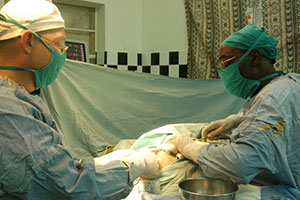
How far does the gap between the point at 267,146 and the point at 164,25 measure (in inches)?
94.7

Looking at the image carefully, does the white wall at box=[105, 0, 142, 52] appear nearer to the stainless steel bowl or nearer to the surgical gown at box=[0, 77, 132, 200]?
the stainless steel bowl

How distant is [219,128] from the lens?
1.97 m

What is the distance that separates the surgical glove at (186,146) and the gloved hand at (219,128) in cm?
35

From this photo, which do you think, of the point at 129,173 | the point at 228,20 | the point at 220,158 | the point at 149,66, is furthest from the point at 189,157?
the point at 149,66

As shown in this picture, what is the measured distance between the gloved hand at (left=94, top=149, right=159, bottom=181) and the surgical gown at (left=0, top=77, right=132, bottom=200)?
0.20 m

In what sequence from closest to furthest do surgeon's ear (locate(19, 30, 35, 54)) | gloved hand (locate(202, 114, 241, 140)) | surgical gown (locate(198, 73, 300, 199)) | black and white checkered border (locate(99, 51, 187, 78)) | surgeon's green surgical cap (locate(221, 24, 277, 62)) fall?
surgeon's ear (locate(19, 30, 35, 54)) → surgical gown (locate(198, 73, 300, 199)) → surgeon's green surgical cap (locate(221, 24, 277, 62)) → gloved hand (locate(202, 114, 241, 140)) → black and white checkered border (locate(99, 51, 187, 78))

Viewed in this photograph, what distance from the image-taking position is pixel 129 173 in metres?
1.21

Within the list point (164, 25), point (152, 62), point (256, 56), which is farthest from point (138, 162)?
point (164, 25)

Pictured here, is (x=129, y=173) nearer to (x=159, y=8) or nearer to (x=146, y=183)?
(x=146, y=183)

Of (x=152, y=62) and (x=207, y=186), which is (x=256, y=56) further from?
(x=152, y=62)

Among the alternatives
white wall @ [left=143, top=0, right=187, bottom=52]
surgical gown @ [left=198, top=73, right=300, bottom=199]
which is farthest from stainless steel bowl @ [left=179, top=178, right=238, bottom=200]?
white wall @ [left=143, top=0, right=187, bottom=52]

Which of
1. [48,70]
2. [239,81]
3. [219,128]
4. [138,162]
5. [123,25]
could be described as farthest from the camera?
[123,25]

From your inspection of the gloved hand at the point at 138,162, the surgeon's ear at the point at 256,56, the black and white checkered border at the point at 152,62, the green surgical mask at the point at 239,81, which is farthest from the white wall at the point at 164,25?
the gloved hand at the point at 138,162

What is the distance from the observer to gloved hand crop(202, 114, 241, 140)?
6.49 feet
